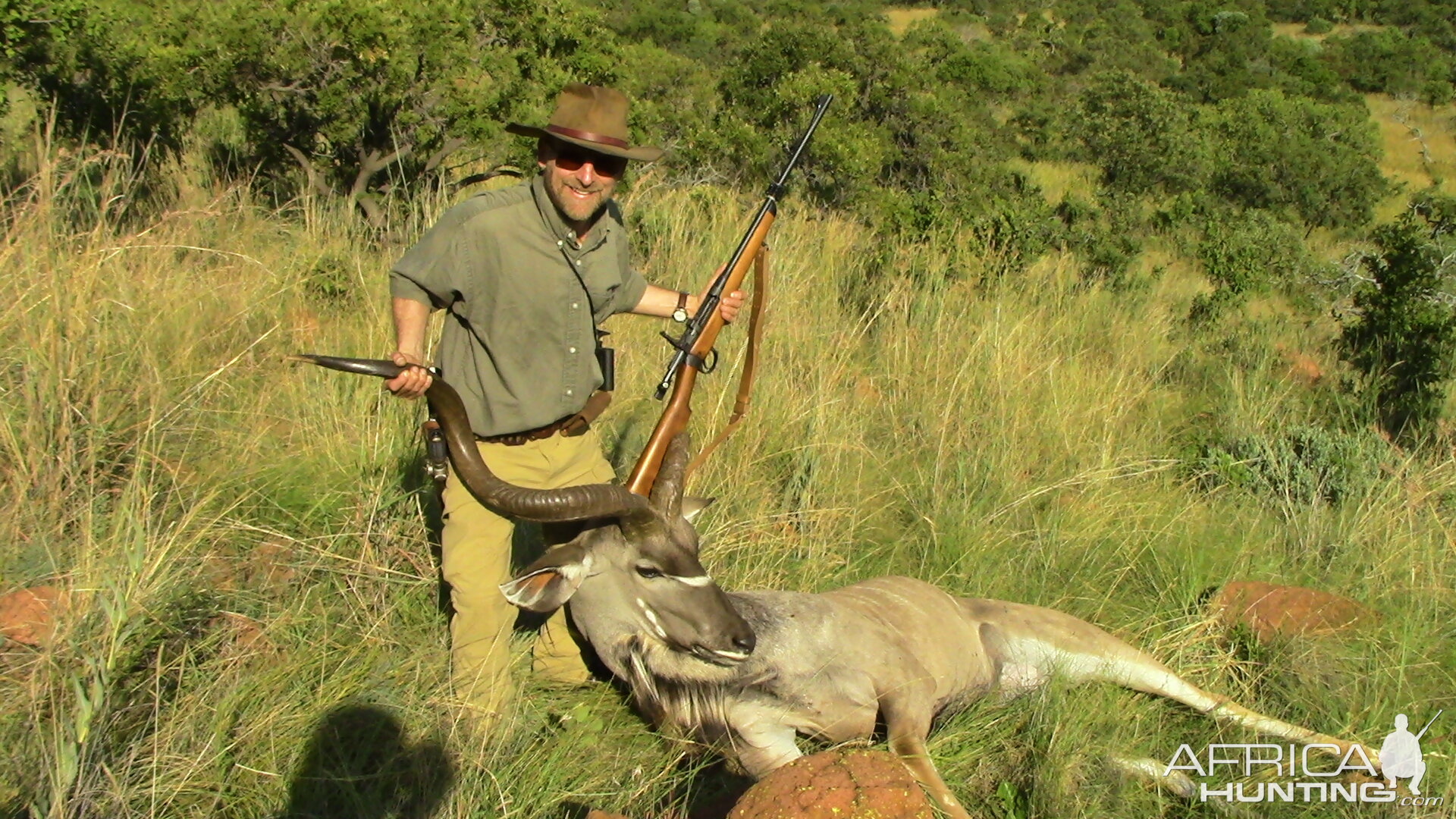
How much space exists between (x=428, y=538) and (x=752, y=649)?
1.72 metres

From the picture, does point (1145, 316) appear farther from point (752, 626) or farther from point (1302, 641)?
point (752, 626)

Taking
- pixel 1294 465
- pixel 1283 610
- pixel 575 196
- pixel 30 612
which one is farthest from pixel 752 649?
pixel 1294 465

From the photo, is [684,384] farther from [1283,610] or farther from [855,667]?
[1283,610]

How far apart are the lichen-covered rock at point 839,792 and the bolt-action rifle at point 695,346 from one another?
4.56 ft

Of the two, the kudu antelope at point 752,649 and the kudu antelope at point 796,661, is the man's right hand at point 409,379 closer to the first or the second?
the kudu antelope at point 752,649

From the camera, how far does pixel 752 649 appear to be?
390cm

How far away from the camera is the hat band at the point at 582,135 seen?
391 centimetres

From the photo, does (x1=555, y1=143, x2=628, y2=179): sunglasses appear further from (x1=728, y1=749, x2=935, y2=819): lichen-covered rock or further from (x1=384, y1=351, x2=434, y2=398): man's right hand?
(x1=728, y1=749, x2=935, y2=819): lichen-covered rock

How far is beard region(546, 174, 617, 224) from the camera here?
4.01 metres

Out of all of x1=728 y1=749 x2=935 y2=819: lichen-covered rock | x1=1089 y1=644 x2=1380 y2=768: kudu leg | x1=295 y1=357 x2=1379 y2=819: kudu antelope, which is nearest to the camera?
x1=728 y1=749 x2=935 y2=819: lichen-covered rock

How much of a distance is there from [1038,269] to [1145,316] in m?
0.92

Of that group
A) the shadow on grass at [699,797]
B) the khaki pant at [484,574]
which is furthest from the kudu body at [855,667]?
the khaki pant at [484,574]
